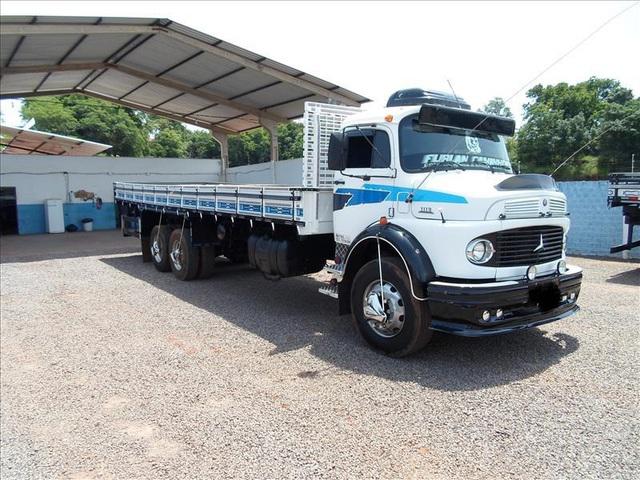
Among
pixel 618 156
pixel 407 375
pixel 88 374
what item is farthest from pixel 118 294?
pixel 618 156

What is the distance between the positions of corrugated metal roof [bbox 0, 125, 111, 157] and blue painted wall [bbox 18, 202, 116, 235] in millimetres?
4293

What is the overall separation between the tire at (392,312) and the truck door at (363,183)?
0.60 m

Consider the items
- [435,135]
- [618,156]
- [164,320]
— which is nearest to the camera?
[435,135]

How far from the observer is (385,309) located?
5.18 m

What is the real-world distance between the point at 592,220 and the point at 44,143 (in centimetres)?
2670

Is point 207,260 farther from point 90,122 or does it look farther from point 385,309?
point 90,122

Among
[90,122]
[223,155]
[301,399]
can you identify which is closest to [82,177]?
[223,155]

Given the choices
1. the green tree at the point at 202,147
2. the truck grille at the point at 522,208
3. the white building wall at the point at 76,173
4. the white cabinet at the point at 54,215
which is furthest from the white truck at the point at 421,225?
the green tree at the point at 202,147

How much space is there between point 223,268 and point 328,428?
24.8 ft

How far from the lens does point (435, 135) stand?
18.2ft

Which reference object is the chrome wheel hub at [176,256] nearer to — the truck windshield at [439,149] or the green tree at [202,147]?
the truck windshield at [439,149]

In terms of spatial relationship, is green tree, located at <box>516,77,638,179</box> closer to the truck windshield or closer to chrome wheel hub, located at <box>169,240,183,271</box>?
the truck windshield

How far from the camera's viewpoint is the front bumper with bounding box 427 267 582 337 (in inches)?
179

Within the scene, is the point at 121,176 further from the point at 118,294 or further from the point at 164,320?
the point at 164,320
